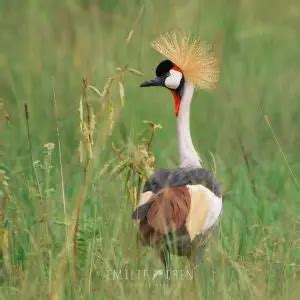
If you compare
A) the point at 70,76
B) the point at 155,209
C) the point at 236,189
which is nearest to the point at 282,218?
the point at 236,189

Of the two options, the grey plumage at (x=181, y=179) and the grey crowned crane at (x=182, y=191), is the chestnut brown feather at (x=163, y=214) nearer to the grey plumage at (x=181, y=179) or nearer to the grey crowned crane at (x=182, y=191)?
the grey crowned crane at (x=182, y=191)

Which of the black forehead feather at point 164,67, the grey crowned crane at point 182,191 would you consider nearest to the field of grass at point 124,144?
the grey crowned crane at point 182,191

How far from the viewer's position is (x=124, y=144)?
542 centimetres

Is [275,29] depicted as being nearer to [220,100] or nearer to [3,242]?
[220,100]

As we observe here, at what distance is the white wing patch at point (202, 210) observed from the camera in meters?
5.02

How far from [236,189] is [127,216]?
49.0 inches

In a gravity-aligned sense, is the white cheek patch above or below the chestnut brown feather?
above

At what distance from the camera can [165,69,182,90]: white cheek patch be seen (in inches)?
215

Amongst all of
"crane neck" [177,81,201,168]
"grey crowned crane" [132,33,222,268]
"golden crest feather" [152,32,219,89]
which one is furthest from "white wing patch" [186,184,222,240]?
"golden crest feather" [152,32,219,89]

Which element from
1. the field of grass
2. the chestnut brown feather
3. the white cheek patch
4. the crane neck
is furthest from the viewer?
the white cheek patch

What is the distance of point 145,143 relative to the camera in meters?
5.20

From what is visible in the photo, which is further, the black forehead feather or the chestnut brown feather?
the black forehead feather

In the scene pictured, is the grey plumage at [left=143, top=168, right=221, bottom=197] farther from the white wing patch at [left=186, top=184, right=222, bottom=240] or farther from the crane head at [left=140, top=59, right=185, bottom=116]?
the crane head at [left=140, top=59, right=185, bottom=116]

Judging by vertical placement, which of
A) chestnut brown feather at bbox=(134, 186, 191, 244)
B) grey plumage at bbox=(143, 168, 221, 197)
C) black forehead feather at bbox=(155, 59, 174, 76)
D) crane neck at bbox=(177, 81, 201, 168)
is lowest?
chestnut brown feather at bbox=(134, 186, 191, 244)
